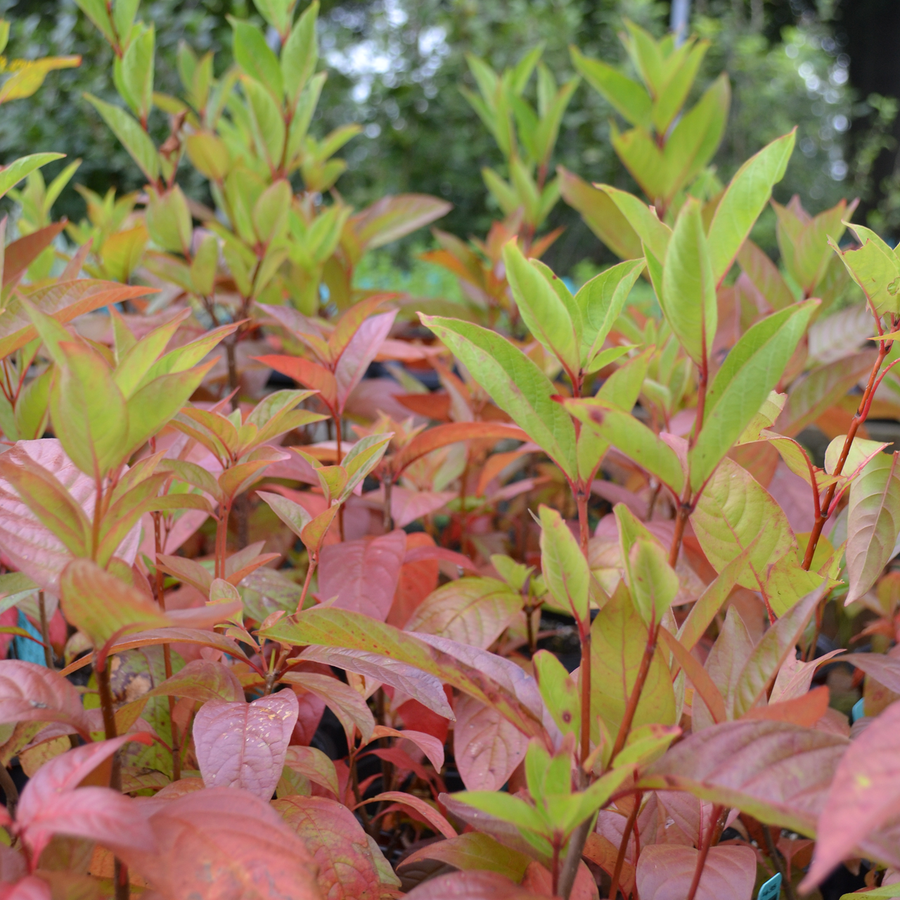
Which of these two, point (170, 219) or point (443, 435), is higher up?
point (170, 219)

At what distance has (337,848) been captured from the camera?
0.56 metres

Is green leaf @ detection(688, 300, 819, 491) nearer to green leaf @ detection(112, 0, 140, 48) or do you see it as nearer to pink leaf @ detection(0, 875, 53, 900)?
pink leaf @ detection(0, 875, 53, 900)

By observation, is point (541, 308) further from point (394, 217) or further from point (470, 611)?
point (394, 217)

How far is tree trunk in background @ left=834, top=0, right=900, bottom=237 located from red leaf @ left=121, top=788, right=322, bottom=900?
39.1ft

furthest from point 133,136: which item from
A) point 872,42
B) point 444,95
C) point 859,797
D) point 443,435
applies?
point 872,42

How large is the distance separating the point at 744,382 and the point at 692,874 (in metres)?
0.37

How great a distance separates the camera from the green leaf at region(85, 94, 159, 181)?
123 cm

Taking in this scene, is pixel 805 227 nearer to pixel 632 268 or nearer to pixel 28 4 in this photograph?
pixel 632 268

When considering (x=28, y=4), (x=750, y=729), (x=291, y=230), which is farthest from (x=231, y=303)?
(x=28, y=4)

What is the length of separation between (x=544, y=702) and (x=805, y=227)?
876mm

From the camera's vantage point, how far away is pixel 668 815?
2.15ft

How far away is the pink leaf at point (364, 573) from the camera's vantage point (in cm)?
75

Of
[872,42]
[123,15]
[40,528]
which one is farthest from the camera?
[872,42]

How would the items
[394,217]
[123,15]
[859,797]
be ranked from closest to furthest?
[859,797], [123,15], [394,217]
